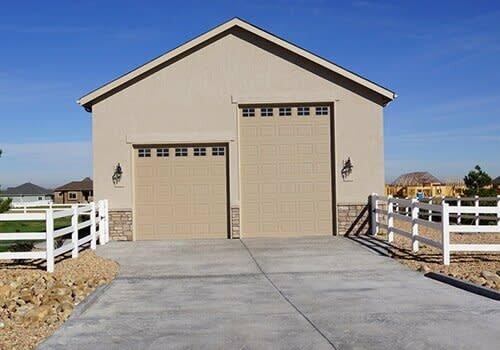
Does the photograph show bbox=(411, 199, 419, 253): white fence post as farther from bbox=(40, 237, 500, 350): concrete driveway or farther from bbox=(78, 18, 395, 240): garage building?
bbox=(78, 18, 395, 240): garage building

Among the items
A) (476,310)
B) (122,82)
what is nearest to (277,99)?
(122,82)

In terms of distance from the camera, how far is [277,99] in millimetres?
18078

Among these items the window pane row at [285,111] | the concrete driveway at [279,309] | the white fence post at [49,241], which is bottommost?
the concrete driveway at [279,309]

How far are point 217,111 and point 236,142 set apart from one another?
3.55ft

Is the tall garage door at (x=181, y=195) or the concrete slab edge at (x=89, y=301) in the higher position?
the tall garage door at (x=181, y=195)

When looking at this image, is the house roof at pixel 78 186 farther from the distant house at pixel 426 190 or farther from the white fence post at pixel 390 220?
the white fence post at pixel 390 220

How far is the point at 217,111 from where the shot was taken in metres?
18.1

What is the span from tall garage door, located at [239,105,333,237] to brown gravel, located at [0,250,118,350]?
17.9ft

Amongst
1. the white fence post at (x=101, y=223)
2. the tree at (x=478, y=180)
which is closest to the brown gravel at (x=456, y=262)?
the white fence post at (x=101, y=223)

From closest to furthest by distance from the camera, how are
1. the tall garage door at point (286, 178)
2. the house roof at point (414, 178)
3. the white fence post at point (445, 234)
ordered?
the white fence post at point (445, 234), the tall garage door at point (286, 178), the house roof at point (414, 178)

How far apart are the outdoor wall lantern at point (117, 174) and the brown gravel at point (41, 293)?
12.6ft

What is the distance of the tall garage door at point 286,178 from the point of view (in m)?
18.1

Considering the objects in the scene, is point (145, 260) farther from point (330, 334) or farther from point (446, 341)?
point (446, 341)

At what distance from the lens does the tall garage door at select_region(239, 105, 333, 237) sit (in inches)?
714
